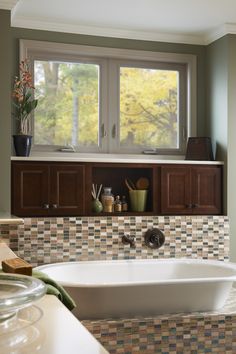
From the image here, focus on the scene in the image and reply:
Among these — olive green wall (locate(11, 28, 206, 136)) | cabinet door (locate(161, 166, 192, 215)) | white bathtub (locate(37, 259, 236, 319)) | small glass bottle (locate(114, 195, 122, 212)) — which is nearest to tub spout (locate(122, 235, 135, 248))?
small glass bottle (locate(114, 195, 122, 212))

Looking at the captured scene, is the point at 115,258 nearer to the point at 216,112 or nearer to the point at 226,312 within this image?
the point at 226,312

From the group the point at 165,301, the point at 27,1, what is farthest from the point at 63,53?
the point at 165,301

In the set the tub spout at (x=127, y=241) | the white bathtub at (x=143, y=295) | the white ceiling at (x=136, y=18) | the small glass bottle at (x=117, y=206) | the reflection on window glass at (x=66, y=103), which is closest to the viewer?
the white bathtub at (x=143, y=295)

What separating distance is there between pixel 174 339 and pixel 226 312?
45 cm

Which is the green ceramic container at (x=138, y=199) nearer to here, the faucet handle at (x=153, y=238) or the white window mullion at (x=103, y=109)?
the faucet handle at (x=153, y=238)

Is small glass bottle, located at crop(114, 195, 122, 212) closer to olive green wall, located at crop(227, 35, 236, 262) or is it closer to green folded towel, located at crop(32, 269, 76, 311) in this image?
olive green wall, located at crop(227, 35, 236, 262)

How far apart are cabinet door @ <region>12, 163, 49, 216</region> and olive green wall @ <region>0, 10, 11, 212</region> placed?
132 mm

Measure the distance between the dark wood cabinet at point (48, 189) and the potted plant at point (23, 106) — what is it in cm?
17

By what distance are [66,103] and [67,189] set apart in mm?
854

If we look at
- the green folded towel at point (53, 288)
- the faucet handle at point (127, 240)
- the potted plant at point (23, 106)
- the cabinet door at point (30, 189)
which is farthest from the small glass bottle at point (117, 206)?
the green folded towel at point (53, 288)

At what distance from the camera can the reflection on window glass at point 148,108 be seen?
15.0ft

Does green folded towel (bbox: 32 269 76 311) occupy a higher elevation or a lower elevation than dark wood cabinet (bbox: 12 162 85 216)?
lower

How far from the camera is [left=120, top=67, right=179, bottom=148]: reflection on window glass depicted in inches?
180

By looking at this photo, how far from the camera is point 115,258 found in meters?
4.17
